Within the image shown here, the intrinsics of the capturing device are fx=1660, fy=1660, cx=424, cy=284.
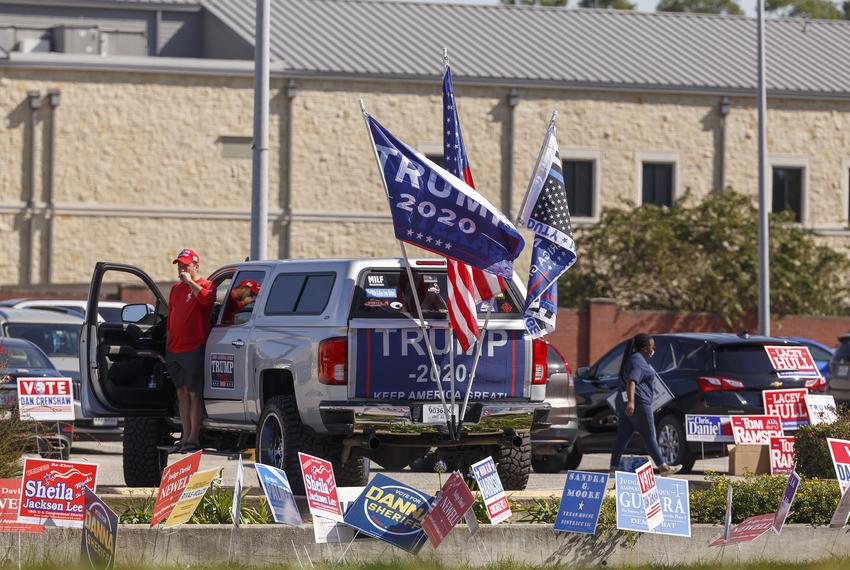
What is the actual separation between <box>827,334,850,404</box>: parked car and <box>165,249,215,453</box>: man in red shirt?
1230cm

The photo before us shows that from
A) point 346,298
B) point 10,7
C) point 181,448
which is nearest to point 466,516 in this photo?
point 346,298

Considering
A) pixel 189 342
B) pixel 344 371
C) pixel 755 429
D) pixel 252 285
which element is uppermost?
pixel 252 285

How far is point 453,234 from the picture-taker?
40.0 ft

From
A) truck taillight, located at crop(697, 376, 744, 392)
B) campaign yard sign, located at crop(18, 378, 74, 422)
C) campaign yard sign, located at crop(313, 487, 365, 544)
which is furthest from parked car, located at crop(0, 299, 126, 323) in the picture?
campaign yard sign, located at crop(313, 487, 365, 544)

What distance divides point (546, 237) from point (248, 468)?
525 cm

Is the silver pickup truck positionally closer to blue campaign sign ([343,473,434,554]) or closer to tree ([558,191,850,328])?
blue campaign sign ([343,473,434,554])

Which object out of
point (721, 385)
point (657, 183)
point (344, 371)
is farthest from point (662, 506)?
point (657, 183)

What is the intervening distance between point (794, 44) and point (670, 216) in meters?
9.78

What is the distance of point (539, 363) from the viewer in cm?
1327

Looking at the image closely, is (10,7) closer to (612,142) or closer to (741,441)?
(612,142)

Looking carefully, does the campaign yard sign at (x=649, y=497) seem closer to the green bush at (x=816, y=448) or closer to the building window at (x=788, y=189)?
the green bush at (x=816, y=448)

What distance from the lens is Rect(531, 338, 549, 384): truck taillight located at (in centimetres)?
1322

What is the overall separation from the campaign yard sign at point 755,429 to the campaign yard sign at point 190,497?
802 centimetres

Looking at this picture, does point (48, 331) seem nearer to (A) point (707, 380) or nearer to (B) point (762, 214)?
(A) point (707, 380)
